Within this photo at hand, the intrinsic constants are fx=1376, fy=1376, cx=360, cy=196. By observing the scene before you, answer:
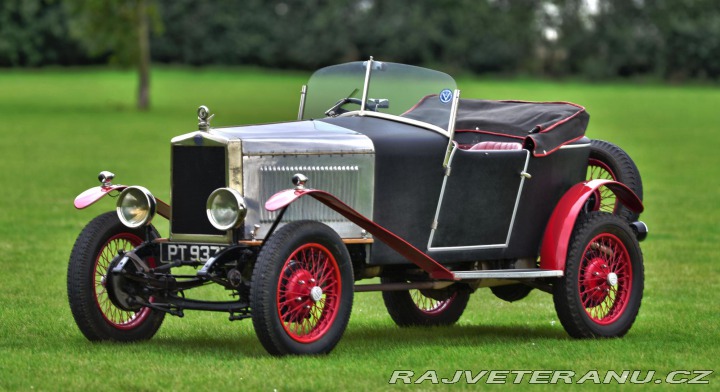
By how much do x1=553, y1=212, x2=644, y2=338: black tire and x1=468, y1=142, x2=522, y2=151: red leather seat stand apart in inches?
26.0

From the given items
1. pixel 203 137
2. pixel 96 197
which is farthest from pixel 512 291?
pixel 96 197

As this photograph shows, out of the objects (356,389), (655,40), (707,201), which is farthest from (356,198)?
(655,40)

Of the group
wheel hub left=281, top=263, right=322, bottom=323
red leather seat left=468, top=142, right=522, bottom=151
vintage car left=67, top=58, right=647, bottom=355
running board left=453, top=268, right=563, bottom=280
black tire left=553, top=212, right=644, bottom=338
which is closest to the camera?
wheel hub left=281, top=263, right=322, bottom=323

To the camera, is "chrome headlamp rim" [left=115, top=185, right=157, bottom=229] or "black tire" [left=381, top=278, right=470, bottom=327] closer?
"chrome headlamp rim" [left=115, top=185, right=157, bottom=229]

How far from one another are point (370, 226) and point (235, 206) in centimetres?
82

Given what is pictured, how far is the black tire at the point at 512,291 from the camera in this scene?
959 cm

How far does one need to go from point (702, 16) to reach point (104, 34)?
5502cm

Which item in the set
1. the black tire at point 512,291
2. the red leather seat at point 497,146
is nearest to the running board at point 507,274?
the black tire at point 512,291

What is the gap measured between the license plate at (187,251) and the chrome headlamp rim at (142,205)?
233mm

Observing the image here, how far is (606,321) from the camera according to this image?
929 cm

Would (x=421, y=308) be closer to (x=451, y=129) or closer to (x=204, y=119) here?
(x=451, y=129)

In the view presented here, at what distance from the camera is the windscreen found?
357 inches

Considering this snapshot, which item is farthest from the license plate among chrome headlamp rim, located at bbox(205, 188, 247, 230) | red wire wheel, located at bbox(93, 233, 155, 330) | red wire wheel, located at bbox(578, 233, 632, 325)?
red wire wheel, located at bbox(578, 233, 632, 325)

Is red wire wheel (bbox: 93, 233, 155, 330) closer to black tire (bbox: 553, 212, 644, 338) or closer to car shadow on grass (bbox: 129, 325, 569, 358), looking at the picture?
car shadow on grass (bbox: 129, 325, 569, 358)
